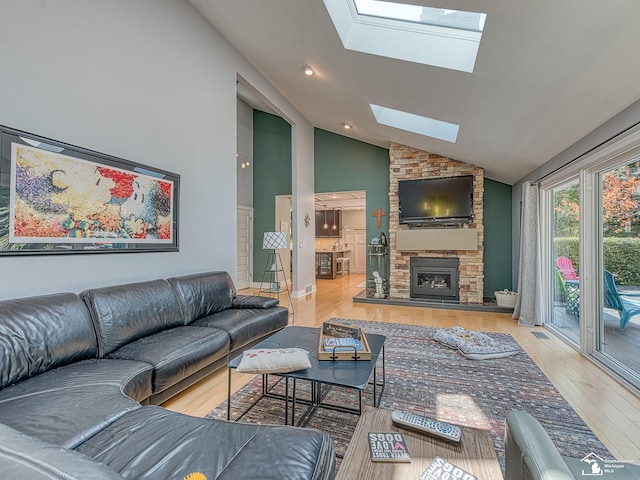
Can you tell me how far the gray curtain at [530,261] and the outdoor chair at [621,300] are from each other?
1378 mm

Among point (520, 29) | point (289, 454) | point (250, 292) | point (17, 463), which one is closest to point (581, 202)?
point (520, 29)

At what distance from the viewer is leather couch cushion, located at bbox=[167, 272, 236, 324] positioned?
294 cm

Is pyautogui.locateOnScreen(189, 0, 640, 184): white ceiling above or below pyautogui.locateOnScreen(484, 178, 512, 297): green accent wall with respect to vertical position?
above

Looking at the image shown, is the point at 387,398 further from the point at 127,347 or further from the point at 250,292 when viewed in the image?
the point at 250,292

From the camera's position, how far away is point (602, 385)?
2.48 m

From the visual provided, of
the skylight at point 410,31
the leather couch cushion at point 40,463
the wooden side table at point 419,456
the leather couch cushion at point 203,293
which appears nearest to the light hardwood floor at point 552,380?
the leather couch cushion at point 203,293

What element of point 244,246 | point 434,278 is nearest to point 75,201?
point 244,246

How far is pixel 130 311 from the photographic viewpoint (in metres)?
2.36

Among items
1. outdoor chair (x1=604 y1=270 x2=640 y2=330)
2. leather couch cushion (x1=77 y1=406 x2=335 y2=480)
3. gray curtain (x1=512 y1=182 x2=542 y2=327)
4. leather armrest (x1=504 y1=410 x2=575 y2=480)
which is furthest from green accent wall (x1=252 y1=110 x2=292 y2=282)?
leather armrest (x1=504 y1=410 x2=575 y2=480)

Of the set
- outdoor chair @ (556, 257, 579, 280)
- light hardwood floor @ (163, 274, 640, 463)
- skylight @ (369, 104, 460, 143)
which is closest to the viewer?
light hardwood floor @ (163, 274, 640, 463)

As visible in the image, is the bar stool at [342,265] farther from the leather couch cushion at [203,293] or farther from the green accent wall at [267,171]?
the leather couch cushion at [203,293]

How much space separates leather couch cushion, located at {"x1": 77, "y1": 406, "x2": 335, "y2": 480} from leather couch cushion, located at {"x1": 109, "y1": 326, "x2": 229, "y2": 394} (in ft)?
2.16

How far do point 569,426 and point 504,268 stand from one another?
13.8ft

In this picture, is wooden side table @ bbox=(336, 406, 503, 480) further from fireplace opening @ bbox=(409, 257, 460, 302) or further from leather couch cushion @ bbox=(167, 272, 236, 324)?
fireplace opening @ bbox=(409, 257, 460, 302)
